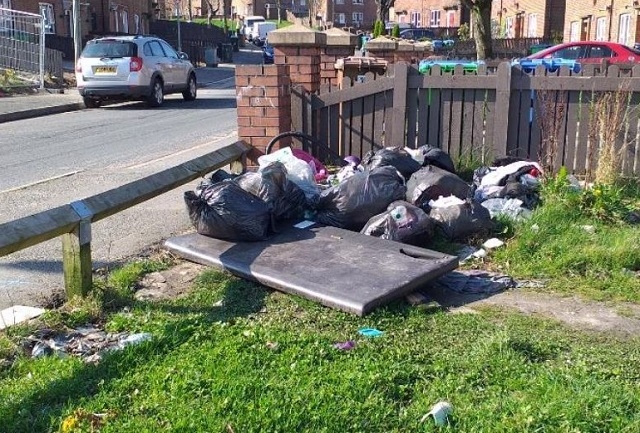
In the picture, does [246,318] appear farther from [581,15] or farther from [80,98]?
[581,15]

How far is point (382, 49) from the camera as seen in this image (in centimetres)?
1489

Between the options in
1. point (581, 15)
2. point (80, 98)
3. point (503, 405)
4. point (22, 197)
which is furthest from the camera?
point (581, 15)

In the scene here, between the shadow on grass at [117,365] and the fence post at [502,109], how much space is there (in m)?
4.17

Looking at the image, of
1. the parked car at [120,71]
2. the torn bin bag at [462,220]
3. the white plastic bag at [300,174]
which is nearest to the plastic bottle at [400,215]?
the torn bin bag at [462,220]

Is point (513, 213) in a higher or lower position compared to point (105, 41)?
lower

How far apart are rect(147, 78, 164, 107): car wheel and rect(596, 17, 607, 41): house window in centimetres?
2233

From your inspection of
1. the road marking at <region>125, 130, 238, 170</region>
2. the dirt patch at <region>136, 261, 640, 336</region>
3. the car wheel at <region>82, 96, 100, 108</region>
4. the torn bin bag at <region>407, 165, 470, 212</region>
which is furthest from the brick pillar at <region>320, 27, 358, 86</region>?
the car wheel at <region>82, 96, 100, 108</region>

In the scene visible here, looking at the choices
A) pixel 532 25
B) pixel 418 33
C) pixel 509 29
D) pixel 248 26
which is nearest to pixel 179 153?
pixel 532 25

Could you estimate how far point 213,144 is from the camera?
12078 millimetres

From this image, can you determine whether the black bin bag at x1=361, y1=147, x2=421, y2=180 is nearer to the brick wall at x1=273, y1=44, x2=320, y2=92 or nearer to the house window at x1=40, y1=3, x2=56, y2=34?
the brick wall at x1=273, y1=44, x2=320, y2=92

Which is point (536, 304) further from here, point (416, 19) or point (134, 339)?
point (416, 19)

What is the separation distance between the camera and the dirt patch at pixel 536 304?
4.26 meters

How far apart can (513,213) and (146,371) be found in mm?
3718

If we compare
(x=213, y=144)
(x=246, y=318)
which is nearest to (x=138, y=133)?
(x=213, y=144)
